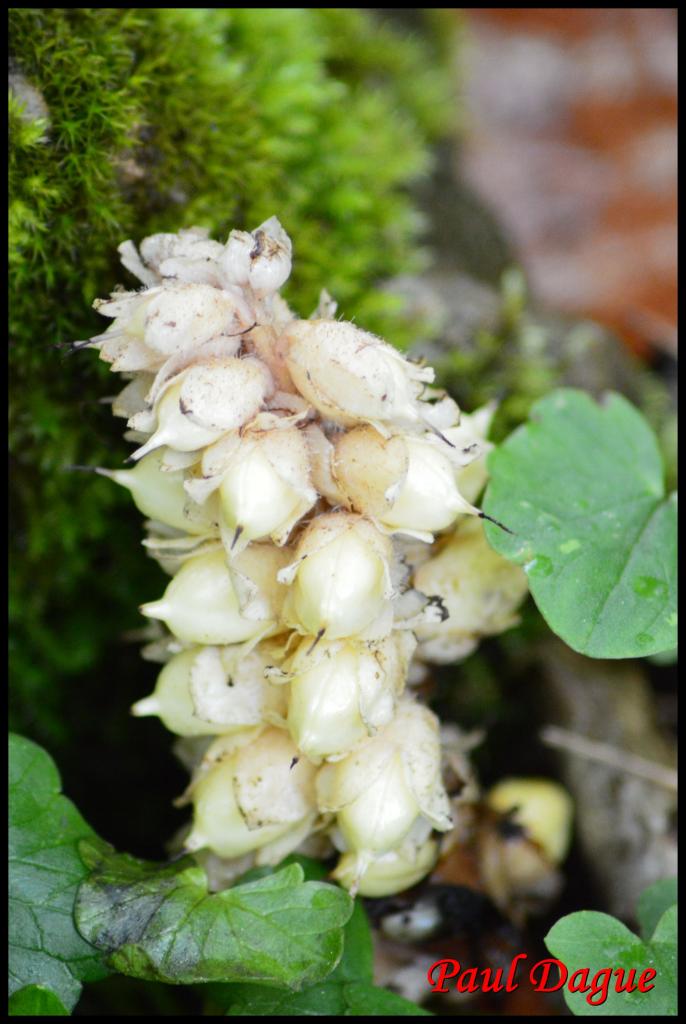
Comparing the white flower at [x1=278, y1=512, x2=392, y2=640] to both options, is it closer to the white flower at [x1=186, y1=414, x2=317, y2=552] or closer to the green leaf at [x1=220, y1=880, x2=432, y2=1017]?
the white flower at [x1=186, y1=414, x2=317, y2=552]

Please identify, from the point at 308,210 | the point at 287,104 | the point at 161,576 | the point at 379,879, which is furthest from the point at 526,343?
the point at 379,879

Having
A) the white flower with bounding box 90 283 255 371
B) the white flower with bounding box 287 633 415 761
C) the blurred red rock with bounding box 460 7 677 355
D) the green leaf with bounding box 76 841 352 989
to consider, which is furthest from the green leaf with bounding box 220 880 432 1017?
the blurred red rock with bounding box 460 7 677 355

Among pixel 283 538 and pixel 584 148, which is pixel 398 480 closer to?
pixel 283 538

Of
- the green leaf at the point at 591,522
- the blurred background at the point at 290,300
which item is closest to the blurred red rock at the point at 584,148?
the blurred background at the point at 290,300

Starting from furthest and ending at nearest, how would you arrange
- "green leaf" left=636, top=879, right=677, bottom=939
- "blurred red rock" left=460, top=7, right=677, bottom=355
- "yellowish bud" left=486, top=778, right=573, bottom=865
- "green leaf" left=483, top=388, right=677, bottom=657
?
"blurred red rock" left=460, top=7, right=677, bottom=355
"yellowish bud" left=486, top=778, right=573, bottom=865
"green leaf" left=636, top=879, right=677, bottom=939
"green leaf" left=483, top=388, right=677, bottom=657

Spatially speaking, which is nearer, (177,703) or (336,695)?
(336,695)

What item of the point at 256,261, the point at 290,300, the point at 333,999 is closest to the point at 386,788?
the point at 333,999

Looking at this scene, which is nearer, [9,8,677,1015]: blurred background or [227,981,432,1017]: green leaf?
[227,981,432,1017]: green leaf
